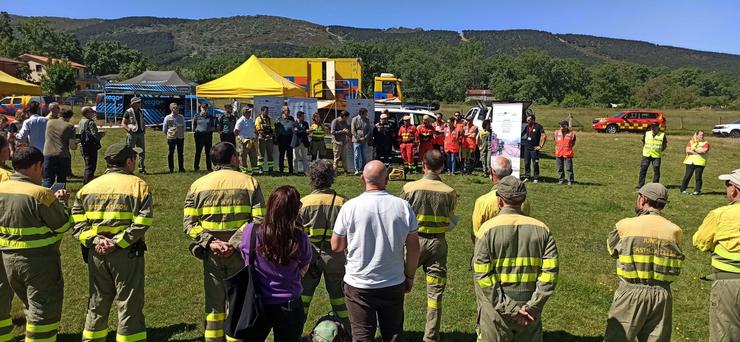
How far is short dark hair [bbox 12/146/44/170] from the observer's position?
412 centimetres

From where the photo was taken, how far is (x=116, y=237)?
159 inches

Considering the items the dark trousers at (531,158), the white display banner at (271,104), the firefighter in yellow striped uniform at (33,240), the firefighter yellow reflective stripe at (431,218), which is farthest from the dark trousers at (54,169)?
the dark trousers at (531,158)

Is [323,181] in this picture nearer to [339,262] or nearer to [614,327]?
[339,262]

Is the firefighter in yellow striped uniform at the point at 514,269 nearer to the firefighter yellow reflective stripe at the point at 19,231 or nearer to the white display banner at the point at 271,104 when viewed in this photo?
the firefighter yellow reflective stripe at the point at 19,231

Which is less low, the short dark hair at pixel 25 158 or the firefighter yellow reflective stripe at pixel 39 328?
the short dark hair at pixel 25 158

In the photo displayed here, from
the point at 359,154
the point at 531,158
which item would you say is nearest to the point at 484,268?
the point at 359,154

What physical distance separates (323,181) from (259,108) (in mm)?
10287

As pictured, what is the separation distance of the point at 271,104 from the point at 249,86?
1.34 meters

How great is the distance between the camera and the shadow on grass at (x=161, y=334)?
5059mm

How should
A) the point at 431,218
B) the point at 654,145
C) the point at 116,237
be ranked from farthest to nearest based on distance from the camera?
1. the point at 654,145
2. the point at 431,218
3. the point at 116,237

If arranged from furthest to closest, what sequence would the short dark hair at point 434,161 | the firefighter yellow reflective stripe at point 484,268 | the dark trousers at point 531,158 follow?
the dark trousers at point 531,158 → the short dark hair at point 434,161 → the firefighter yellow reflective stripe at point 484,268

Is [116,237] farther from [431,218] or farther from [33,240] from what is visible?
[431,218]

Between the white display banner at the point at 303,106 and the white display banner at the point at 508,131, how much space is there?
5.11 metres

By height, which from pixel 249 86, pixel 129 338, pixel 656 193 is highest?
pixel 249 86
